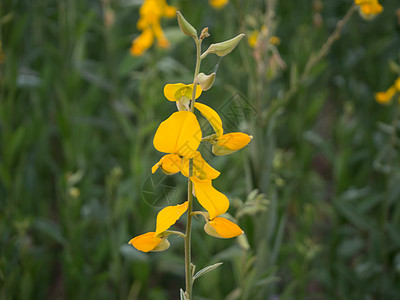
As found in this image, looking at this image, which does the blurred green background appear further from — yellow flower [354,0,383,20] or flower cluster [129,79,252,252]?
flower cluster [129,79,252,252]

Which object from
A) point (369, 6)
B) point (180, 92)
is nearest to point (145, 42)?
point (369, 6)

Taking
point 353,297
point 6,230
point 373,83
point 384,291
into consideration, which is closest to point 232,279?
point 353,297

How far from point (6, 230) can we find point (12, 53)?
65 cm

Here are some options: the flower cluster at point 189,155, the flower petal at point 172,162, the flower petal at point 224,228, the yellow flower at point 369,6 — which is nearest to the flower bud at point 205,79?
the flower cluster at point 189,155

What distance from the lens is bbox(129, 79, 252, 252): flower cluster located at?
0.66 m

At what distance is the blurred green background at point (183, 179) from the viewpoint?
1.48 meters

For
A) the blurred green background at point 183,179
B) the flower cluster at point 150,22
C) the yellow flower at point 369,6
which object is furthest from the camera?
the flower cluster at point 150,22

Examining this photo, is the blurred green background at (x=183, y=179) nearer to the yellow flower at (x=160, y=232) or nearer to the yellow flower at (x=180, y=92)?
the yellow flower at (x=160, y=232)

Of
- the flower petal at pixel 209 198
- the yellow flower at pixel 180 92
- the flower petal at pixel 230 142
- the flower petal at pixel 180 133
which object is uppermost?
the yellow flower at pixel 180 92

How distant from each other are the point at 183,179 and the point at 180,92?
109 cm

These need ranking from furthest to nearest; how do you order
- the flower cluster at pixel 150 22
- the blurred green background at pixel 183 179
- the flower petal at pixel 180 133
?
the flower cluster at pixel 150 22 < the blurred green background at pixel 183 179 < the flower petal at pixel 180 133

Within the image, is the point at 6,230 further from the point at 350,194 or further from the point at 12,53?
the point at 350,194

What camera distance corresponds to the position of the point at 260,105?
1443mm

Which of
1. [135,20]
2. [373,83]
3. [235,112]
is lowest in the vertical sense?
[373,83]
